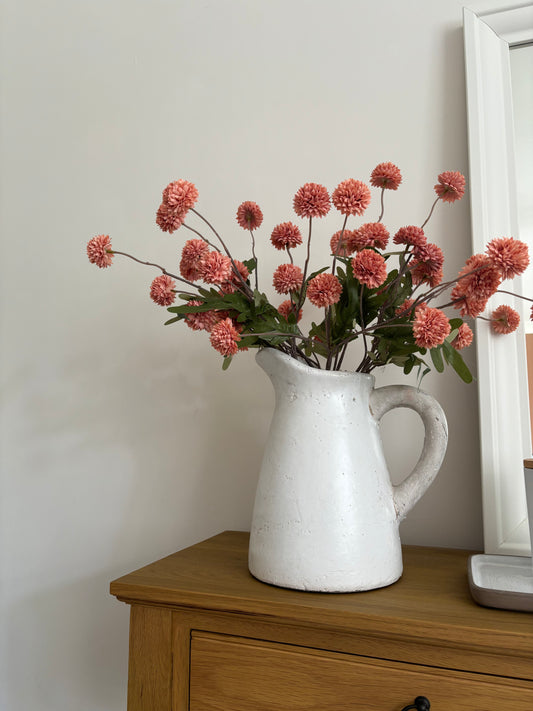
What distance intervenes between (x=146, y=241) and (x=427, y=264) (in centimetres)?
69

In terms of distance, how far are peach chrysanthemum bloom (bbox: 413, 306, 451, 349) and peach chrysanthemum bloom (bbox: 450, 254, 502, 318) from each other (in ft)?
0.23

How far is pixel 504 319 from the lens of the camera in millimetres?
822

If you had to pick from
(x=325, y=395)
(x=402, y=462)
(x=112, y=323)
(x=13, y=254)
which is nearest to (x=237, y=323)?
(x=325, y=395)

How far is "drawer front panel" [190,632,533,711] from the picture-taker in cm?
55

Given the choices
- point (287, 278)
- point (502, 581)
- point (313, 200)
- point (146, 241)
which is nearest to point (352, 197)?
point (313, 200)

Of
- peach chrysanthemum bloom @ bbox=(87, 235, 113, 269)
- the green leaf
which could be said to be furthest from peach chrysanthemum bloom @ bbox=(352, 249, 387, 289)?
peach chrysanthemum bloom @ bbox=(87, 235, 113, 269)

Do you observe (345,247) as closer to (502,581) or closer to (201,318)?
(201,318)

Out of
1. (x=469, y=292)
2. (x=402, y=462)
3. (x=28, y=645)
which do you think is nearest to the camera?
(x=469, y=292)

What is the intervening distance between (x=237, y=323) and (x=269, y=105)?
602 mm

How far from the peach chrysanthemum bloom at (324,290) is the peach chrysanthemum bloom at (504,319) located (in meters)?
0.31

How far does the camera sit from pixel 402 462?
3.10 feet

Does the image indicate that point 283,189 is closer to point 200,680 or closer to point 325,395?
point 325,395

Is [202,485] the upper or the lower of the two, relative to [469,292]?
lower

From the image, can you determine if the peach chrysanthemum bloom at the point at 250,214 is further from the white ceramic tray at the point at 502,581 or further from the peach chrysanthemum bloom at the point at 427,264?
the white ceramic tray at the point at 502,581
